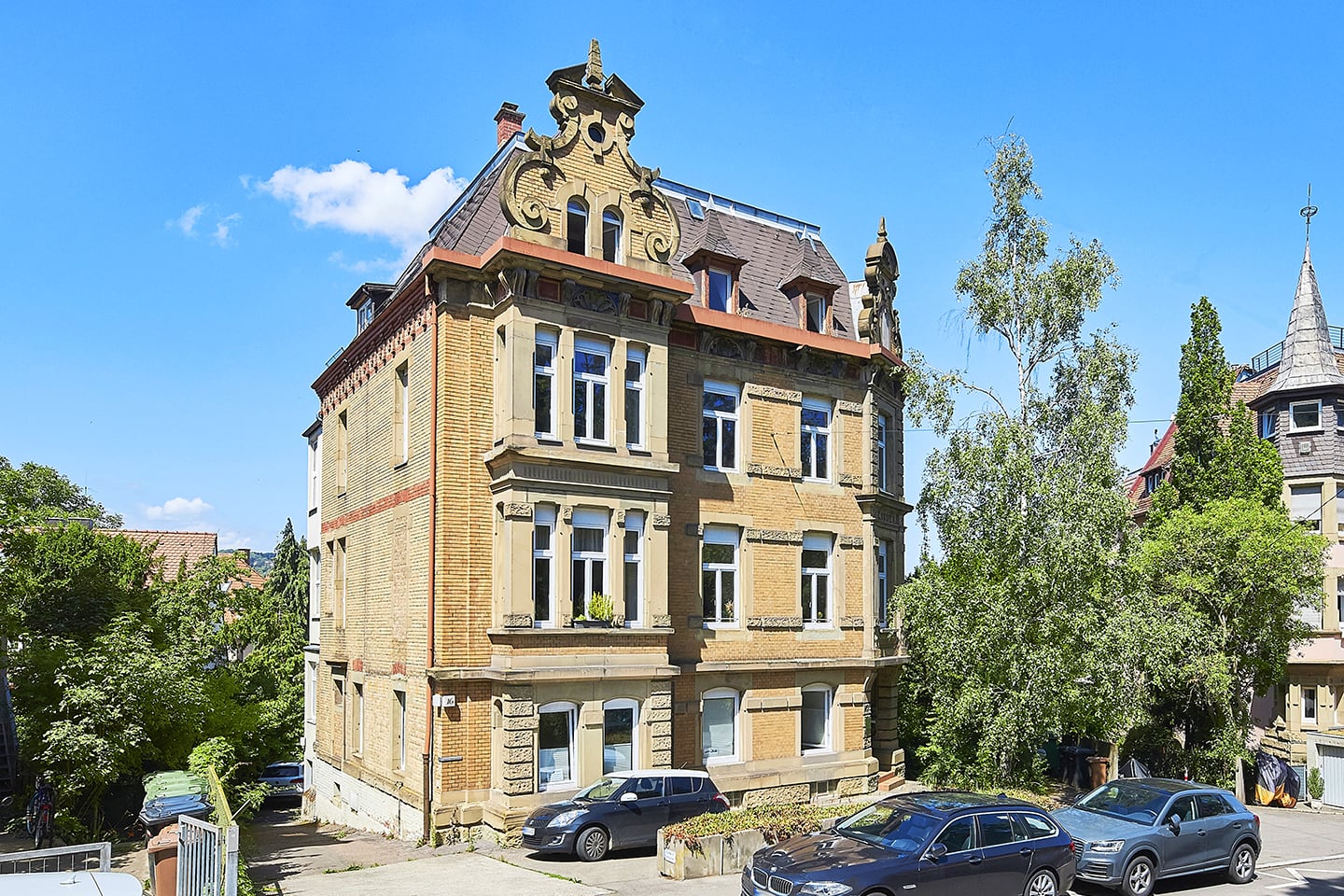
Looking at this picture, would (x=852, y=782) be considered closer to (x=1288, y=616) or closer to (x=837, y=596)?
(x=837, y=596)

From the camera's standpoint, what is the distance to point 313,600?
1305 inches

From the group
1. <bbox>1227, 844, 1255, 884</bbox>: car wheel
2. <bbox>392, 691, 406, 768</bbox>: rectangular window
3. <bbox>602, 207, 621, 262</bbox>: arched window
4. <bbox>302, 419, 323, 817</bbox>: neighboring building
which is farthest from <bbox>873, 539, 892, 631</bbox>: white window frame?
<bbox>302, 419, 323, 817</bbox>: neighboring building

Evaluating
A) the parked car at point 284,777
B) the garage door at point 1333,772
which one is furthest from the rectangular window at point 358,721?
the garage door at point 1333,772

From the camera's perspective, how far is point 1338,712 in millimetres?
36844

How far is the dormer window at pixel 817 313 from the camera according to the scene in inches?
1049

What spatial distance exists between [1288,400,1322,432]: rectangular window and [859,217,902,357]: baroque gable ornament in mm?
18669

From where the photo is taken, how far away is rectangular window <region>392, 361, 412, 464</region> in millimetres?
23734

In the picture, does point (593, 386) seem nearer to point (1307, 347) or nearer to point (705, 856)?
point (705, 856)

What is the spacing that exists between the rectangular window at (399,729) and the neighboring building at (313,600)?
8.22m

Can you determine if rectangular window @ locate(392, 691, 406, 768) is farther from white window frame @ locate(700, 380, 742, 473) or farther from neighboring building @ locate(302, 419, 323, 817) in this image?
white window frame @ locate(700, 380, 742, 473)

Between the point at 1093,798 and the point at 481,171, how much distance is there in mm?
19195

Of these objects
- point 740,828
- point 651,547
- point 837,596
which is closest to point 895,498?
point 837,596

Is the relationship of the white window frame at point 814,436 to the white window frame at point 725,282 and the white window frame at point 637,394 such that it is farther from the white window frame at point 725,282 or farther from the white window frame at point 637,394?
the white window frame at point 637,394

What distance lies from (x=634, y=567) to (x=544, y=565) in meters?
2.08
